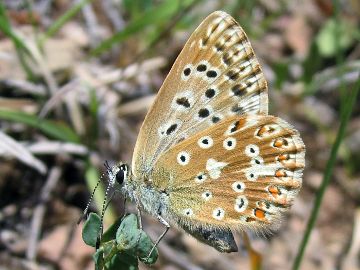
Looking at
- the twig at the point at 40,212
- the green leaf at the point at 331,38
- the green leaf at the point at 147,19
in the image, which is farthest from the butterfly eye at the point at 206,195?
the green leaf at the point at 331,38

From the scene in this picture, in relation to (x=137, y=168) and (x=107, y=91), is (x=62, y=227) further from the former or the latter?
(x=137, y=168)

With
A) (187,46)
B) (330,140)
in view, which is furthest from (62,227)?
(330,140)

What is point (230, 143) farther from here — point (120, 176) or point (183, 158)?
point (120, 176)

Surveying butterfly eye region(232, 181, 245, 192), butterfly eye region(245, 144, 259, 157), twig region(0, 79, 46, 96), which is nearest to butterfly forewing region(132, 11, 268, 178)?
butterfly eye region(245, 144, 259, 157)

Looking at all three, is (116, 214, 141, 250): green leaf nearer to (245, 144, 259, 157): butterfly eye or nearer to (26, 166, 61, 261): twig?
(245, 144, 259, 157): butterfly eye

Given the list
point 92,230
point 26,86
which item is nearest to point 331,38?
point 26,86

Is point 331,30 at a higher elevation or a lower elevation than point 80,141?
higher

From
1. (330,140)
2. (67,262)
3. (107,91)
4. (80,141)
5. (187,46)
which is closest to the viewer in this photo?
(187,46)
